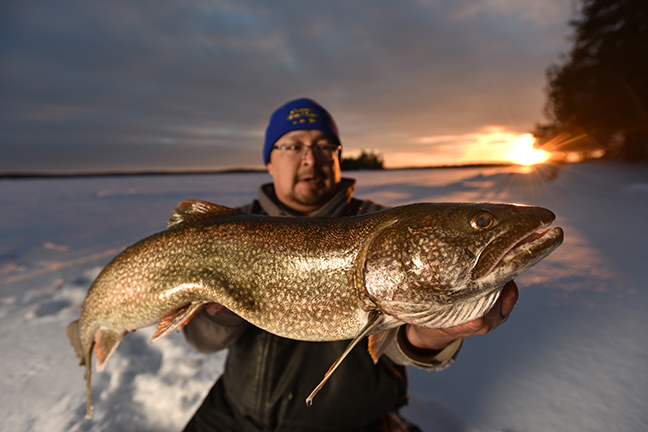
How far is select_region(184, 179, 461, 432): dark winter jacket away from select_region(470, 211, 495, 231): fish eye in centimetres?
128

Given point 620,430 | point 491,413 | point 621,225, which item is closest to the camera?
point 620,430

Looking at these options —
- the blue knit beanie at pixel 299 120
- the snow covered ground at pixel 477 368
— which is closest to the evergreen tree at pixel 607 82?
the snow covered ground at pixel 477 368

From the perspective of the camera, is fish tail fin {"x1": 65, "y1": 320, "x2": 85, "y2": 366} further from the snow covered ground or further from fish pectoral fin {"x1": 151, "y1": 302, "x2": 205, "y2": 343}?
fish pectoral fin {"x1": 151, "y1": 302, "x2": 205, "y2": 343}

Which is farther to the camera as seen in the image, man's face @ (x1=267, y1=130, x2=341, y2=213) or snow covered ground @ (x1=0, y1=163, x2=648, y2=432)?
man's face @ (x1=267, y1=130, x2=341, y2=213)

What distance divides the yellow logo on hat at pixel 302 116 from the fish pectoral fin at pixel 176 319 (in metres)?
2.16

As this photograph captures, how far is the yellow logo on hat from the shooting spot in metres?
3.31

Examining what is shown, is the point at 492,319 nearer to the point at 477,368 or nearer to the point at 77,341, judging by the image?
the point at 477,368

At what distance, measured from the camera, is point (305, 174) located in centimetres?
319

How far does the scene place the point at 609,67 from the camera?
747 inches

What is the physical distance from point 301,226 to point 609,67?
87.9ft

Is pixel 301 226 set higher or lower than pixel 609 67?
lower

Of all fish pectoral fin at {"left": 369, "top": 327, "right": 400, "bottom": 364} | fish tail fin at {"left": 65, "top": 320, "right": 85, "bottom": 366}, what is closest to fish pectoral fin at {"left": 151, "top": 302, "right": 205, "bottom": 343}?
fish tail fin at {"left": 65, "top": 320, "right": 85, "bottom": 366}

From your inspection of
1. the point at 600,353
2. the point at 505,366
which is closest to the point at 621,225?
the point at 600,353

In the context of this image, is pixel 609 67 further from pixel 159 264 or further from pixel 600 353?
pixel 159 264
